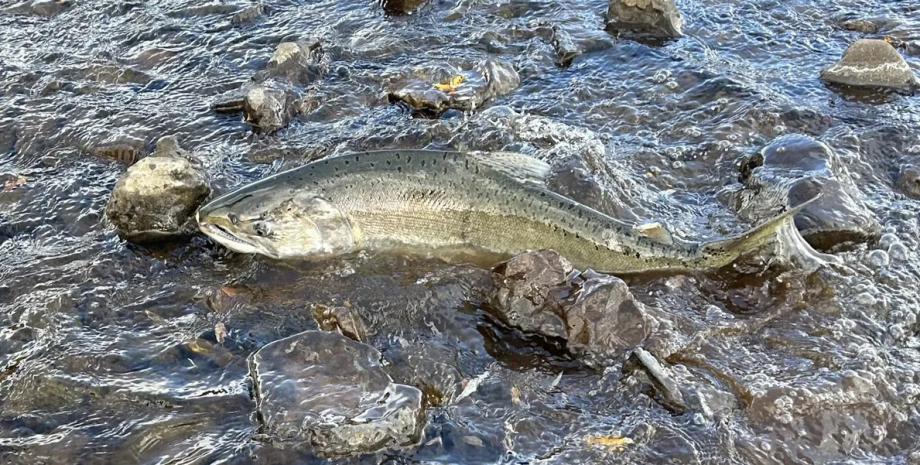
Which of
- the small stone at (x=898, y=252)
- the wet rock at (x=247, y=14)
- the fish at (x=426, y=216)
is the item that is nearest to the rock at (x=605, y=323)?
the fish at (x=426, y=216)

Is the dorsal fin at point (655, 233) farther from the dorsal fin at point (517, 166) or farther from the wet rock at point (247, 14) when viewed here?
the wet rock at point (247, 14)

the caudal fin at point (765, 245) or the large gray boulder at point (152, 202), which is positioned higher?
the large gray boulder at point (152, 202)

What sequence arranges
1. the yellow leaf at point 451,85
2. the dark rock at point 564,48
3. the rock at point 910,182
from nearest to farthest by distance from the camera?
1. the rock at point 910,182
2. the yellow leaf at point 451,85
3. the dark rock at point 564,48

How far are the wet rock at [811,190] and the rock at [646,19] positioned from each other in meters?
2.06

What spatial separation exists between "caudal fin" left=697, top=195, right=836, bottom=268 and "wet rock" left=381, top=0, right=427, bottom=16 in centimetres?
444

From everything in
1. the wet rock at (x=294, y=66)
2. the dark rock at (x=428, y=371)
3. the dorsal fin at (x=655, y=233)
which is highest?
the wet rock at (x=294, y=66)

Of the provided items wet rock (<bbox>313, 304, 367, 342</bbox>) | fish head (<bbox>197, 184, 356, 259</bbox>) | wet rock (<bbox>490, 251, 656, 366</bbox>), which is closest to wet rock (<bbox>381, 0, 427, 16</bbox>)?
fish head (<bbox>197, 184, 356, 259</bbox>)

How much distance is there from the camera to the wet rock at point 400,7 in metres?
7.81

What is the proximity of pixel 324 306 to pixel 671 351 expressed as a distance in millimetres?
1889

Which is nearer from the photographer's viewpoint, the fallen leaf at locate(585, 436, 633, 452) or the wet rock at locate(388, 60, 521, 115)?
the fallen leaf at locate(585, 436, 633, 452)

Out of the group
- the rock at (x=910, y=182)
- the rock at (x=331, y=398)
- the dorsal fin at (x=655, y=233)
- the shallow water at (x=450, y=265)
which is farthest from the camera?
the rock at (x=910, y=182)

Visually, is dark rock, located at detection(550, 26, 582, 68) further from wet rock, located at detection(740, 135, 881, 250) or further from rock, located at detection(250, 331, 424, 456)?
rock, located at detection(250, 331, 424, 456)

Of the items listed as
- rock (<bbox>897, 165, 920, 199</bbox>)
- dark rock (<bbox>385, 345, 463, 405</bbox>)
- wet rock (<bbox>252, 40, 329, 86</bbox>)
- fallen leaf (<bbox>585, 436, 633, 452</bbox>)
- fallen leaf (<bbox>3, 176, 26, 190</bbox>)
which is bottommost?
fallen leaf (<bbox>585, 436, 633, 452</bbox>)

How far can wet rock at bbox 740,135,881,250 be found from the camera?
475cm
